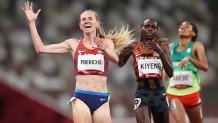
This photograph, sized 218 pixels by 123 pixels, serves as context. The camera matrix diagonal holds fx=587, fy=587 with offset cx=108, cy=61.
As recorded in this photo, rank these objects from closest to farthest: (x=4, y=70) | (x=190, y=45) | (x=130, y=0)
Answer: (x=190, y=45), (x=4, y=70), (x=130, y=0)

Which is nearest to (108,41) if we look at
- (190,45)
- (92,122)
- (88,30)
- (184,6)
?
(88,30)

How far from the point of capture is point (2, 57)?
1093 cm

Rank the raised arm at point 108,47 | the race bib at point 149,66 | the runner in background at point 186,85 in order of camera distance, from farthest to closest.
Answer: the runner in background at point 186,85 < the race bib at point 149,66 < the raised arm at point 108,47

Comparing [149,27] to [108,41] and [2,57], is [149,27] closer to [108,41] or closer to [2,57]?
[108,41]

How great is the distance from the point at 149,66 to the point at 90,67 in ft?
2.04

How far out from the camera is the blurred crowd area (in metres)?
11.0

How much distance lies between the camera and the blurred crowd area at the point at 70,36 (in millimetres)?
10953

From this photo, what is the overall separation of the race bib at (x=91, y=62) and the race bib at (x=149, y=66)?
1.36 ft

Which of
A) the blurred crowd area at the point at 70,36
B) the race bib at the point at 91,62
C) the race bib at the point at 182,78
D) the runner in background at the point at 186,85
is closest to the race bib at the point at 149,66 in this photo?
the race bib at the point at 91,62

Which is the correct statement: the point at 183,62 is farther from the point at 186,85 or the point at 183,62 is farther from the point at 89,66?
the point at 89,66

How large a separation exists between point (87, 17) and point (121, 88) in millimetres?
5231

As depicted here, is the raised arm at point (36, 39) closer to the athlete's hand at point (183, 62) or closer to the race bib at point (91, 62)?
the race bib at point (91, 62)

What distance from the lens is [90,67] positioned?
602 centimetres

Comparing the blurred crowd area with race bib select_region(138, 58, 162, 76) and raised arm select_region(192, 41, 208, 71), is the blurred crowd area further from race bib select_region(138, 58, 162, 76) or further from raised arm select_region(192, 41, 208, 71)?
race bib select_region(138, 58, 162, 76)
